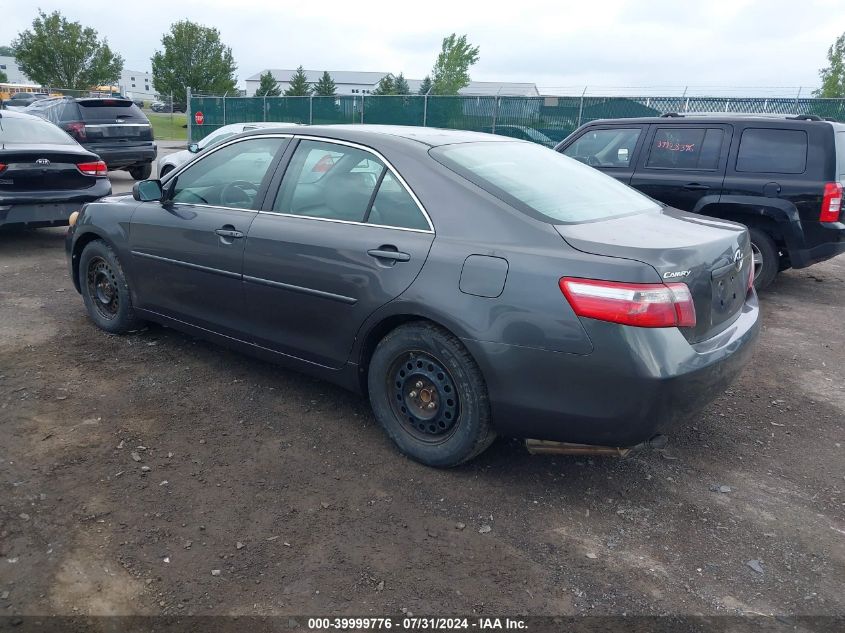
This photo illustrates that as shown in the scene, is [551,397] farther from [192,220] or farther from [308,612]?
[192,220]

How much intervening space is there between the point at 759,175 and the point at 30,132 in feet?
27.4

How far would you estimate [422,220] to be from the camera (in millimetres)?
3314

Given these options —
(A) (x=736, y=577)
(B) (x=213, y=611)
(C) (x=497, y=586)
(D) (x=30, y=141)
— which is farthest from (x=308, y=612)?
(D) (x=30, y=141)

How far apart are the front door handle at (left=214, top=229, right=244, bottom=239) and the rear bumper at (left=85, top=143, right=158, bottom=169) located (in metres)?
11.0

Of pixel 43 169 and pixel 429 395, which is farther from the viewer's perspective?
pixel 43 169

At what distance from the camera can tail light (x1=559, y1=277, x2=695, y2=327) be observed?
8.96ft

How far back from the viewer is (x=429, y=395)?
3359 millimetres

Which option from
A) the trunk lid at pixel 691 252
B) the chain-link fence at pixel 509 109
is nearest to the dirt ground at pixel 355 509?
the trunk lid at pixel 691 252

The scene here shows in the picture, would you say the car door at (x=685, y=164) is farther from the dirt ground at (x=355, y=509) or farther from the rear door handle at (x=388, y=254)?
the rear door handle at (x=388, y=254)

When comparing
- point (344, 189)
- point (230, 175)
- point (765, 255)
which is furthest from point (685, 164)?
point (230, 175)

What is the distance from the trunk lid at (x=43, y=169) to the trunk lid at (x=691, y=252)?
674 cm

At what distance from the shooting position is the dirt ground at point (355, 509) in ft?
8.40

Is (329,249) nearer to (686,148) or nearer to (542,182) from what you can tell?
(542,182)

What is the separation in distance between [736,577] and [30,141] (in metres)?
8.69
